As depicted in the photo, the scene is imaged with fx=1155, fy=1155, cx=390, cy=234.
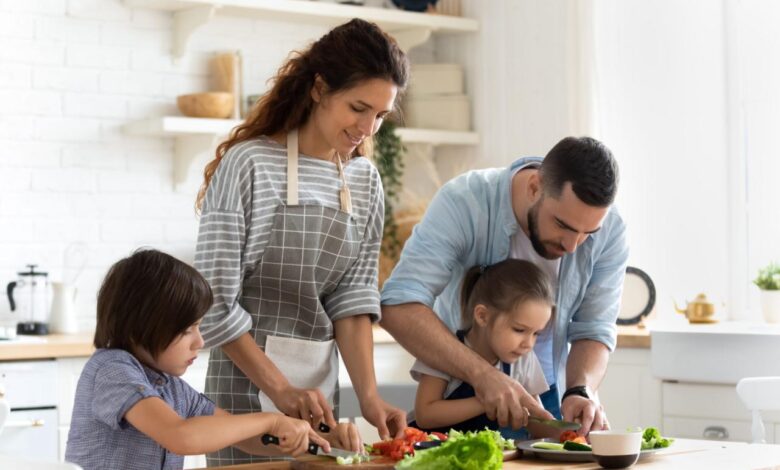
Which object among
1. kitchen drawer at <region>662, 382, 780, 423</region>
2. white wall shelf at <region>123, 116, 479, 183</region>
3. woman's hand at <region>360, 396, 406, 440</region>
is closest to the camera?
woman's hand at <region>360, 396, 406, 440</region>

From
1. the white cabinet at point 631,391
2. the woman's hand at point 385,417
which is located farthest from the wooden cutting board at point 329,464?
the white cabinet at point 631,391

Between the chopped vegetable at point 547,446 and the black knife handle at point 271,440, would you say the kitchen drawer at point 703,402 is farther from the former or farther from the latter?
the black knife handle at point 271,440

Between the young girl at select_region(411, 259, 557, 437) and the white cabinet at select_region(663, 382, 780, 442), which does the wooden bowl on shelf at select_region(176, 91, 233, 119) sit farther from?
the young girl at select_region(411, 259, 557, 437)

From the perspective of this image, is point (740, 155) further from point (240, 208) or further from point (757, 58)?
point (240, 208)

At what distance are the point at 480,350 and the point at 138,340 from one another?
2.72 feet

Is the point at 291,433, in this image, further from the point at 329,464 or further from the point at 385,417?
the point at 385,417

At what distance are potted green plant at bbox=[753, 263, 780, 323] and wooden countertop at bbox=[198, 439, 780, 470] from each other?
2.02m

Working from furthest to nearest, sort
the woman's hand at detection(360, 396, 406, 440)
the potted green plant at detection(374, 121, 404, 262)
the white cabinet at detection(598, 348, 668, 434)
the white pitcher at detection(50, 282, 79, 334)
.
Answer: the potted green plant at detection(374, 121, 404, 262)
the white pitcher at detection(50, 282, 79, 334)
the white cabinet at detection(598, 348, 668, 434)
the woman's hand at detection(360, 396, 406, 440)

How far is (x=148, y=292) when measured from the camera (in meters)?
2.04

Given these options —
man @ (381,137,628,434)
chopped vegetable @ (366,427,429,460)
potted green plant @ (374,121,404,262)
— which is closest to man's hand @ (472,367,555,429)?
man @ (381,137,628,434)

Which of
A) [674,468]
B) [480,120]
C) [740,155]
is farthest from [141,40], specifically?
[674,468]

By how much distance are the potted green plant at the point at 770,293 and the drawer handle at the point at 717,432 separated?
579 millimetres

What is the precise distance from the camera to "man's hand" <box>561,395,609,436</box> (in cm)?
238

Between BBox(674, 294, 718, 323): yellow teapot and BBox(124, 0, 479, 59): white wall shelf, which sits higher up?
BBox(124, 0, 479, 59): white wall shelf
